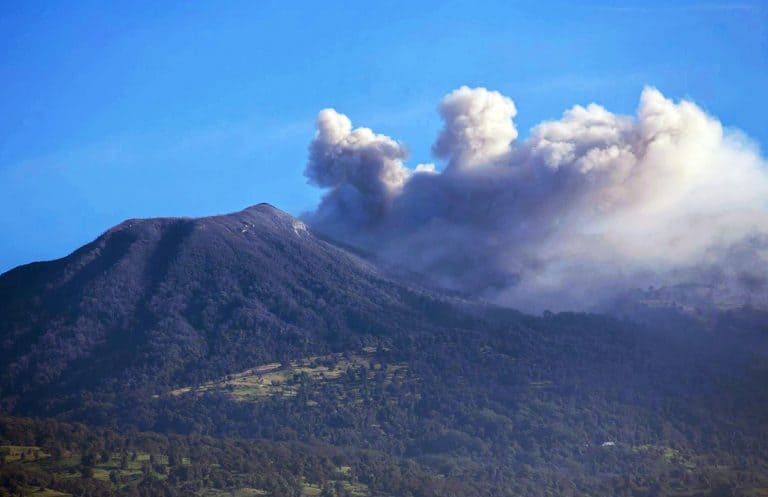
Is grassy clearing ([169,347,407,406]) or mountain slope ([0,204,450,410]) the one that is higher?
mountain slope ([0,204,450,410])

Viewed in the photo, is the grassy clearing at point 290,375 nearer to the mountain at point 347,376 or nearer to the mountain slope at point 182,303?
the mountain at point 347,376

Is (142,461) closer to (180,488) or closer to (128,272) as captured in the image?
(180,488)

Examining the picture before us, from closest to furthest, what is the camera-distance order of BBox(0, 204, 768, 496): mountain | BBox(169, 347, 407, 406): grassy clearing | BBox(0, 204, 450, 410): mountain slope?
BBox(0, 204, 768, 496): mountain < BBox(169, 347, 407, 406): grassy clearing < BBox(0, 204, 450, 410): mountain slope

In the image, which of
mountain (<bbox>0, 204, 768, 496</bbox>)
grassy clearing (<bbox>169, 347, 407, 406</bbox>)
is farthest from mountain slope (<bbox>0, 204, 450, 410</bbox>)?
grassy clearing (<bbox>169, 347, 407, 406</bbox>)

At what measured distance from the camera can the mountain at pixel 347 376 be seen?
284 feet

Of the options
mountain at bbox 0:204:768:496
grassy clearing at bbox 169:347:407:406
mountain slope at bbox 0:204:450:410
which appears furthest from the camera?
mountain slope at bbox 0:204:450:410

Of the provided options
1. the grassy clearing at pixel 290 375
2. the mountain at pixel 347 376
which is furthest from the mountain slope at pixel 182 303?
the grassy clearing at pixel 290 375

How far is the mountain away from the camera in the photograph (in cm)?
8669

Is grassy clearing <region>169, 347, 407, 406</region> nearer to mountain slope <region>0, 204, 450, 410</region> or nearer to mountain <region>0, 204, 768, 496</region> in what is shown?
mountain <region>0, 204, 768, 496</region>

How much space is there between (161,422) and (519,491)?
89.5ft

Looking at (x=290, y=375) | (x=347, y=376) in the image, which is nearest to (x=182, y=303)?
(x=290, y=375)

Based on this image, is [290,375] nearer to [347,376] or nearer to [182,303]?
[347,376]

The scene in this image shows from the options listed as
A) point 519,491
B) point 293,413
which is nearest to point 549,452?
point 519,491

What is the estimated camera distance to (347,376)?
10756 cm
